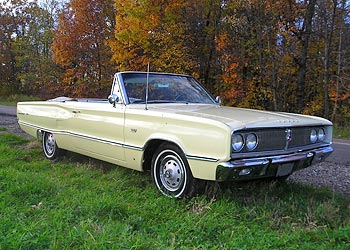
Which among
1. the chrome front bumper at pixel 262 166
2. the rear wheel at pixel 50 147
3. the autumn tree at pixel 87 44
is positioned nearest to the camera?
the chrome front bumper at pixel 262 166

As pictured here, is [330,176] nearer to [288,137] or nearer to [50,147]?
[288,137]

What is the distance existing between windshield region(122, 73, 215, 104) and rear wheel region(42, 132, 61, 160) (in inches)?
76.4

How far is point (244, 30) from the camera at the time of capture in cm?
1603

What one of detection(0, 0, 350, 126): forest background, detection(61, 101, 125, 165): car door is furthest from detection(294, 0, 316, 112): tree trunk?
detection(61, 101, 125, 165): car door

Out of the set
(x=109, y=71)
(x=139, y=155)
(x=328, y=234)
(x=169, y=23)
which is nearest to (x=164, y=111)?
(x=139, y=155)

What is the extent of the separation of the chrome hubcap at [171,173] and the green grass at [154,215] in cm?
17

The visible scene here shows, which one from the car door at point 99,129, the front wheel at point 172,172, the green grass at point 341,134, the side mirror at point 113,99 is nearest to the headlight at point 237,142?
the front wheel at point 172,172

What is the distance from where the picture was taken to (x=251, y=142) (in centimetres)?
363

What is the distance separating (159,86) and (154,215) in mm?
2159

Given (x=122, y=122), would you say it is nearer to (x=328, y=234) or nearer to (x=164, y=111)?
(x=164, y=111)

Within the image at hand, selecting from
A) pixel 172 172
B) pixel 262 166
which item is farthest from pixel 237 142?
pixel 172 172

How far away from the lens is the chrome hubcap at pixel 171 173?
403cm

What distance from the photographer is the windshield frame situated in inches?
195

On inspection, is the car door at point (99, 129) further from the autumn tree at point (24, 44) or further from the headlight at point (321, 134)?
the autumn tree at point (24, 44)
